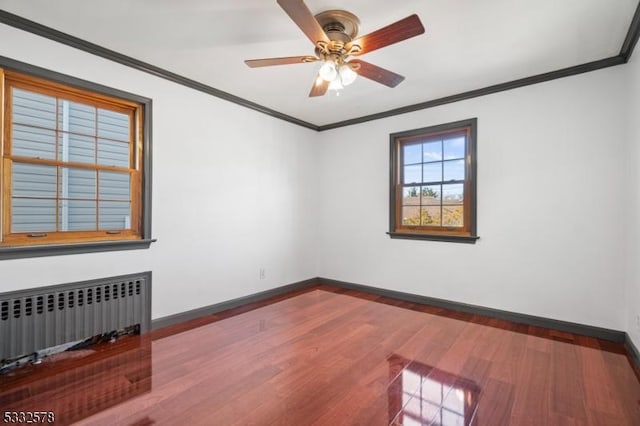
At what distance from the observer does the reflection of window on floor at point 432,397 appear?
175 centimetres

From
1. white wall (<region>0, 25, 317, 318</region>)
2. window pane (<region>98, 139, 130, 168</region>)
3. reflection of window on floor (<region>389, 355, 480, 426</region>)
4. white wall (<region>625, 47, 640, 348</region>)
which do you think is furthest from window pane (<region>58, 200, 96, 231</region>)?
white wall (<region>625, 47, 640, 348</region>)

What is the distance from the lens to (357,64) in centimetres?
225

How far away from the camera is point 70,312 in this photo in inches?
99.5

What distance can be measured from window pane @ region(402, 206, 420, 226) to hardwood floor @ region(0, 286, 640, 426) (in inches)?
54.6

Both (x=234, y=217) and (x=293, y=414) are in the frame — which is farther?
(x=234, y=217)

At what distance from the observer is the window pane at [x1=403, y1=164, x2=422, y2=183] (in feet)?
13.4

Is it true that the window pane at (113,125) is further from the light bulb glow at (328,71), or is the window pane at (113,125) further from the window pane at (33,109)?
the light bulb glow at (328,71)

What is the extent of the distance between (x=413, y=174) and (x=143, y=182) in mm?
3210

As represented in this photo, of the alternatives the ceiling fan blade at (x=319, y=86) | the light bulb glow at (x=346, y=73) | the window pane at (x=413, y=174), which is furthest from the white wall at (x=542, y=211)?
the light bulb glow at (x=346, y=73)

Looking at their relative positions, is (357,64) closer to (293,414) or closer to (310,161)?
(293,414)

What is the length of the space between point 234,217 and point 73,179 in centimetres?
159

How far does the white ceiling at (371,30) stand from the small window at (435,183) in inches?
25.3

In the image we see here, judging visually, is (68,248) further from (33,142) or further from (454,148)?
(454,148)

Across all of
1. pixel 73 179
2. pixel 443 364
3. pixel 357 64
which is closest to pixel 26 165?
pixel 73 179
